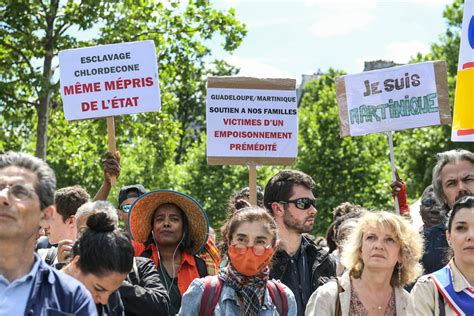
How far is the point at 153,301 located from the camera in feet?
17.0

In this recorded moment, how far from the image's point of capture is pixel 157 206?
6.40 meters

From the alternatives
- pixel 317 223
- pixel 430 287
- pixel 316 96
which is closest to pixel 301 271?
pixel 430 287

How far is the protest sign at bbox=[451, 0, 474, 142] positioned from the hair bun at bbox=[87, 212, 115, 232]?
343 centimetres

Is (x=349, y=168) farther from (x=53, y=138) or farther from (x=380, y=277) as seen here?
(x=380, y=277)

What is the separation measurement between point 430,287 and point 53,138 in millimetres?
13603

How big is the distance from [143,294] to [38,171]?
5.05 ft

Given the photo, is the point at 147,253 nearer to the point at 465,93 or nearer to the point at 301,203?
the point at 301,203

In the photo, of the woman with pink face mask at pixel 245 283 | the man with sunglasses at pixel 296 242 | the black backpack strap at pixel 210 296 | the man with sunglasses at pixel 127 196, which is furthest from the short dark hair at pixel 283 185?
the black backpack strap at pixel 210 296

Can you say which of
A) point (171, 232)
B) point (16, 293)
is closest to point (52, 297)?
point (16, 293)

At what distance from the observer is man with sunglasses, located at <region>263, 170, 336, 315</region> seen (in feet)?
20.3

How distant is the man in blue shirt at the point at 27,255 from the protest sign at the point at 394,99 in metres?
4.73

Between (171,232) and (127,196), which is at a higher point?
(127,196)

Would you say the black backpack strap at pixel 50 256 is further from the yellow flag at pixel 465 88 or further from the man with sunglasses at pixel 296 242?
the yellow flag at pixel 465 88

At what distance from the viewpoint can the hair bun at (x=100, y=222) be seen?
452 cm
